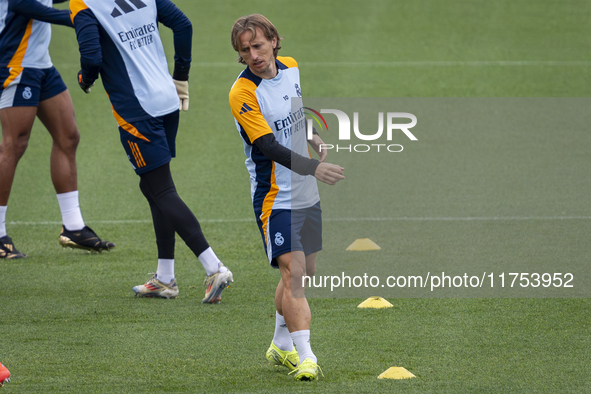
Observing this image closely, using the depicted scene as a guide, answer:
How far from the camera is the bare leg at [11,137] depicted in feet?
20.2

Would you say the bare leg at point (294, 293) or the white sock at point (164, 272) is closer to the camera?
the bare leg at point (294, 293)

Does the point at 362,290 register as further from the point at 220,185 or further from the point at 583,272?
the point at 220,185

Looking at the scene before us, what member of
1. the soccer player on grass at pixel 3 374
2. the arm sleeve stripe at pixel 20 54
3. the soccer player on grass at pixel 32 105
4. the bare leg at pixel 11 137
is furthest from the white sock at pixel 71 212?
the soccer player on grass at pixel 3 374

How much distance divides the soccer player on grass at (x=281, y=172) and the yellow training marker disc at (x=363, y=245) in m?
2.03

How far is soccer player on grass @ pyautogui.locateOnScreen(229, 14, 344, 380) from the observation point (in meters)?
3.78

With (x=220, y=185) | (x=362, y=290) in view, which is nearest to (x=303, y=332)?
(x=362, y=290)

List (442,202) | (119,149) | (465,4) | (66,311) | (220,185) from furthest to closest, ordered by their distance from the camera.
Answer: (465,4) → (119,149) → (220,185) → (442,202) → (66,311)

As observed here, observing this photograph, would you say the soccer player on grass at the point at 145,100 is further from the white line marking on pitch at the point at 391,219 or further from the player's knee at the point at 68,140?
the white line marking on pitch at the point at 391,219

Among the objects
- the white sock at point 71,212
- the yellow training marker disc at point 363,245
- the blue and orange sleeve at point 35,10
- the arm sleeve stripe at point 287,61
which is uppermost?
the blue and orange sleeve at point 35,10

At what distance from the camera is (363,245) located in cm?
613

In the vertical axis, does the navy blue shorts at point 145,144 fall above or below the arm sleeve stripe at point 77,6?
below

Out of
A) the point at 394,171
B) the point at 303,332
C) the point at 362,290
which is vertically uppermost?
the point at 394,171

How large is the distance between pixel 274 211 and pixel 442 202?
3.85m

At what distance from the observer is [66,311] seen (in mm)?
4910
